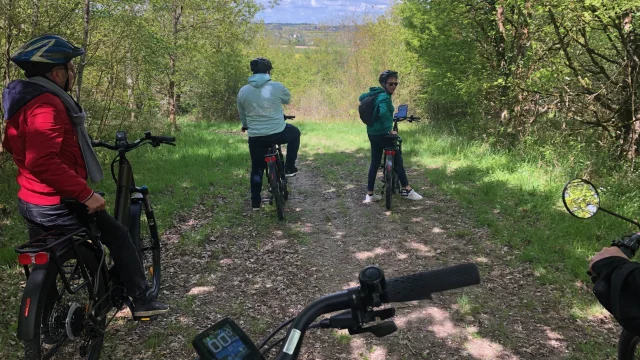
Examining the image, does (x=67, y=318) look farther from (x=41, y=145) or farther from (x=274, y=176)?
(x=274, y=176)

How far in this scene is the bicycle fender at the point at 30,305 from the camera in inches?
99.1

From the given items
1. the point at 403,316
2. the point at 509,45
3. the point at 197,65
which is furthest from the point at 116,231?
the point at 197,65

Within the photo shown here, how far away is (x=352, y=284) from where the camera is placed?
15.5 feet

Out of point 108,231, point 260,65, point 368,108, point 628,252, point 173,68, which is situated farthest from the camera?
point 173,68

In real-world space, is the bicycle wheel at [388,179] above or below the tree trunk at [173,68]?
below

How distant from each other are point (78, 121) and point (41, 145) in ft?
1.11

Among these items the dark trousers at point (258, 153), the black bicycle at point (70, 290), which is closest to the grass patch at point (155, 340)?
the black bicycle at point (70, 290)

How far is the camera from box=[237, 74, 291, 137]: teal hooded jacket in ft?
21.0

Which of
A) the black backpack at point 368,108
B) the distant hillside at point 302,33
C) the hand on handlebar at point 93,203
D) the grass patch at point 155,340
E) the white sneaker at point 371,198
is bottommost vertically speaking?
the grass patch at point 155,340

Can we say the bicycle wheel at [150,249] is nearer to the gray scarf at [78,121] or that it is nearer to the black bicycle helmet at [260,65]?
the gray scarf at [78,121]

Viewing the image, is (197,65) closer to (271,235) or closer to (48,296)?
(271,235)

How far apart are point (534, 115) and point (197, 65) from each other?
1431 cm

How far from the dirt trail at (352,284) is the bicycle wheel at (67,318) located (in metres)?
0.41

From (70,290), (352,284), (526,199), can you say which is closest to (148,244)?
(70,290)
